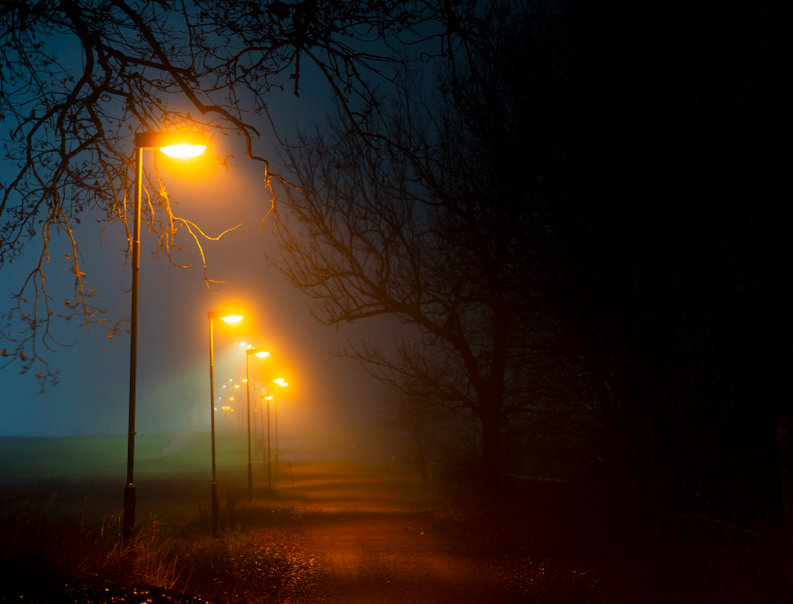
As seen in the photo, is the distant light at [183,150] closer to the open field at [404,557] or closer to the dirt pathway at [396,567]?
the open field at [404,557]

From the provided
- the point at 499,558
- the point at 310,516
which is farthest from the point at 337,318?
the point at 499,558

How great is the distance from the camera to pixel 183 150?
8453 millimetres

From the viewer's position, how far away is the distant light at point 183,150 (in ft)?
27.4

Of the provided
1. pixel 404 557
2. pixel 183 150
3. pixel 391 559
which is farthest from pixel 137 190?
pixel 404 557

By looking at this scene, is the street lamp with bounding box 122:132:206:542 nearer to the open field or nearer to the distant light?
the distant light

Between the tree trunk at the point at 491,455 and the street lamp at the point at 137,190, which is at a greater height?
the street lamp at the point at 137,190

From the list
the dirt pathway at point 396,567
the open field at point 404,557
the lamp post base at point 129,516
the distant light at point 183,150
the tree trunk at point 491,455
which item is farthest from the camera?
the tree trunk at point 491,455

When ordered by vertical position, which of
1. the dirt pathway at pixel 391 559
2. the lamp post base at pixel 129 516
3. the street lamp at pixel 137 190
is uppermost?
the street lamp at pixel 137 190

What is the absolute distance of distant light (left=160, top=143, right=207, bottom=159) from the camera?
8.34m

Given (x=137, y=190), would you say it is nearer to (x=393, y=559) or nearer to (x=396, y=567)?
(x=396, y=567)

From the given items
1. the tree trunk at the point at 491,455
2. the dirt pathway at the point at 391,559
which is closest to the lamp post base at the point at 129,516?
the dirt pathway at the point at 391,559

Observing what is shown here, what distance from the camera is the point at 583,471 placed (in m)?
17.4

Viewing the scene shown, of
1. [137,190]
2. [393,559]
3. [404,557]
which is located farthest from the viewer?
[404,557]

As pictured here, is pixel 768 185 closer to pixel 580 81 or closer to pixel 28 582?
pixel 580 81
